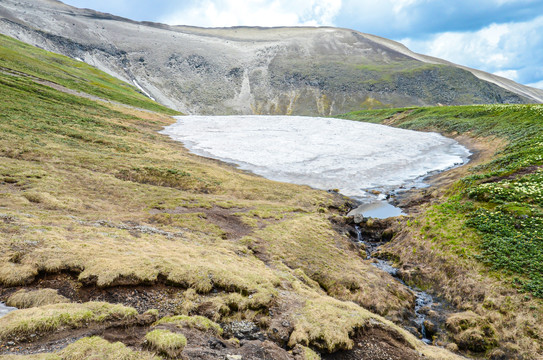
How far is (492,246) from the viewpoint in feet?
69.9

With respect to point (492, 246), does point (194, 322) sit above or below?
below

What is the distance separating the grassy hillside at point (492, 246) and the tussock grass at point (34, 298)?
21.1 m

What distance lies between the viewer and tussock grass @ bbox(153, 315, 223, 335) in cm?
1083

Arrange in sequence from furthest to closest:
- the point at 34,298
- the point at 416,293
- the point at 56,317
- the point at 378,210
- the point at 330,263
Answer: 1. the point at 378,210
2. the point at 330,263
3. the point at 416,293
4. the point at 34,298
5. the point at 56,317

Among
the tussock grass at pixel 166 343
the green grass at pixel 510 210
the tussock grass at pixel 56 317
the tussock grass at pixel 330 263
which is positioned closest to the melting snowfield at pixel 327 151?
the green grass at pixel 510 210

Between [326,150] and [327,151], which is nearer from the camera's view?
[327,151]

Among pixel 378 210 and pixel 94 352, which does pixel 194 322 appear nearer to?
pixel 94 352

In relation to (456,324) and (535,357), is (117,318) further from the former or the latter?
(535,357)

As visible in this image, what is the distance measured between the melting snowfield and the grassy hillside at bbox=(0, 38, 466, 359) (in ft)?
25.5

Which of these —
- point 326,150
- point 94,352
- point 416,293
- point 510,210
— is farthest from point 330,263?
point 326,150

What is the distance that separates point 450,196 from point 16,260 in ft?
A: 118

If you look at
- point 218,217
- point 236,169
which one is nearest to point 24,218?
point 218,217

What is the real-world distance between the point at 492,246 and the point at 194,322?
21968 mm

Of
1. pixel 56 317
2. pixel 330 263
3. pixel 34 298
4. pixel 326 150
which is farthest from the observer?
pixel 326 150
